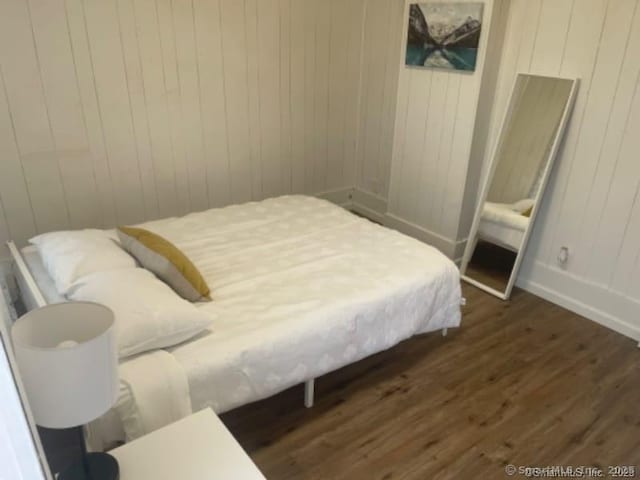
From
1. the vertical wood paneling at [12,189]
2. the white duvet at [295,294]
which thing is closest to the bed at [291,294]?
the white duvet at [295,294]

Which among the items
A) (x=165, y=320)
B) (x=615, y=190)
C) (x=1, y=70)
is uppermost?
(x=1, y=70)

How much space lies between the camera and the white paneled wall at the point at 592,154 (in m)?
2.70

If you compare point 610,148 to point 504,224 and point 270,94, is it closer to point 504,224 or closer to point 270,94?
point 504,224

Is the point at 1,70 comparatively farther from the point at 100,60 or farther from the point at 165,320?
the point at 165,320

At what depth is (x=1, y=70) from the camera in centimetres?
264

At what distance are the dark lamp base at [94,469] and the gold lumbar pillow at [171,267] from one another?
0.91m

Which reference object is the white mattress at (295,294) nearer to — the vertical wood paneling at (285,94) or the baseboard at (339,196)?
the vertical wood paneling at (285,94)

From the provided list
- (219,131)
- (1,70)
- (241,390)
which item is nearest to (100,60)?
(1,70)

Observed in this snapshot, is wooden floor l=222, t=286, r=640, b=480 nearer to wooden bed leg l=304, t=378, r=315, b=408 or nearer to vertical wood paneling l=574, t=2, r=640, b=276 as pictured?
wooden bed leg l=304, t=378, r=315, b=408

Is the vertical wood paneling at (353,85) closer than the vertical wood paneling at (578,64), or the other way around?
the vertical wood paneling at (578,64)

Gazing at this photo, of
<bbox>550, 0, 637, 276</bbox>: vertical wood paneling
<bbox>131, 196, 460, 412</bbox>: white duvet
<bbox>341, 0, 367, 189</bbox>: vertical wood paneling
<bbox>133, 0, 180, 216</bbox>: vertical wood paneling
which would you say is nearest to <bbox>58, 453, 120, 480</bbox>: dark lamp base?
<bbox>131, 196, 460, 412</bbox>: white duvet

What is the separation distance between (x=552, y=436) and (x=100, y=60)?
322cm

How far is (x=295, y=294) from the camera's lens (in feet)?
7.41

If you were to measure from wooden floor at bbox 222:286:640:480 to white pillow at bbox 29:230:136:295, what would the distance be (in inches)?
36.2
